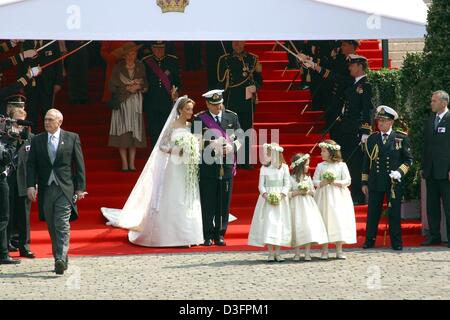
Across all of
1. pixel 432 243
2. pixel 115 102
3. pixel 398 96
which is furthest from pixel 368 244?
pixel 115 102

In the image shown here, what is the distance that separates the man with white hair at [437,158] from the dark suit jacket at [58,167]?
4.49 m

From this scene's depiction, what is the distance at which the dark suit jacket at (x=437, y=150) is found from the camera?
15.6m

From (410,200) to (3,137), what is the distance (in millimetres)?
5826

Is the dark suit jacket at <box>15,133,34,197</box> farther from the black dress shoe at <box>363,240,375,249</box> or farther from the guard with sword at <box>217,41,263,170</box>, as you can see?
the guard with sword at <box>217,41,263,170</box>

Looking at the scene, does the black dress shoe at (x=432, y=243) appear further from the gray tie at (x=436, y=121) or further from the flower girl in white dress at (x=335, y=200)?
the gray tie at (x=436, y=121)

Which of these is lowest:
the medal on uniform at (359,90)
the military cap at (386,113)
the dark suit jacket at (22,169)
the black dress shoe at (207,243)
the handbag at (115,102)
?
the black dress shoe at (207,243)

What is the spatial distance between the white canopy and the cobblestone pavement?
3.06 m

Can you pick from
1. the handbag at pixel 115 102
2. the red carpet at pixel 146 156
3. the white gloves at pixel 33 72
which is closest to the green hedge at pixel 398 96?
the red carpet at pixel 146 156

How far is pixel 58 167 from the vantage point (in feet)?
46.0


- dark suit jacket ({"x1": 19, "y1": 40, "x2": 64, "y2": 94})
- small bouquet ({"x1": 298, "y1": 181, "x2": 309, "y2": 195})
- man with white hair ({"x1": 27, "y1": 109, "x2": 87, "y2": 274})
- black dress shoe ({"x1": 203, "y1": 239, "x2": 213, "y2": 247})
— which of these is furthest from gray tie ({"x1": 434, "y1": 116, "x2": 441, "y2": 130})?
dark suit jacket ({"x1": 19, "y1": 40, "x2": 64, "y2": 94})

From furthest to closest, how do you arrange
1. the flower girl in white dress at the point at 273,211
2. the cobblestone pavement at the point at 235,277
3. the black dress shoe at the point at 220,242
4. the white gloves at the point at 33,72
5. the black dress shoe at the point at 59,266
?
the white gloves at the point at 33,72
the black dress shoe at the point at 220,242
the flower girl in white dress at the point at 273,211
the black dress shoe at the point at 59,266
the cobblestone pavement at the point at 235,277

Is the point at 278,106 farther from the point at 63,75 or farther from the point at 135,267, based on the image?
the point at 135,267

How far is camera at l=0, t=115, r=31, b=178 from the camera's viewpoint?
14.6m

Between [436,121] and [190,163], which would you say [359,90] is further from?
[190,163]
